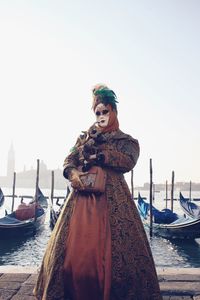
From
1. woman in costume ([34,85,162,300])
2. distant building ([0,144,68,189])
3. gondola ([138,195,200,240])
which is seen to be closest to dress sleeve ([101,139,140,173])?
woman in costume ([34,85,162,300])

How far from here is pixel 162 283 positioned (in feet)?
8.76

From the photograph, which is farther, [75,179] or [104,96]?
[104,96]

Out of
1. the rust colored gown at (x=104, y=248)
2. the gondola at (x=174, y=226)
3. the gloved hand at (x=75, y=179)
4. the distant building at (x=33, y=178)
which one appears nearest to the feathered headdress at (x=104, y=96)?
the rust colored gown at (x=104, y=248)

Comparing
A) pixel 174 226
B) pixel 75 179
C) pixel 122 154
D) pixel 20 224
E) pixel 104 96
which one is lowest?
pixel 20 224

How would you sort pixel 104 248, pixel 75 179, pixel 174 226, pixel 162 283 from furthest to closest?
pixel 174 226 → pixel 162 283 → pixel 75 179 → pixel 104 248

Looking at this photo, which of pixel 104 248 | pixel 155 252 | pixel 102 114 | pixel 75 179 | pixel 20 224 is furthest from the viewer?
pixel 20 224

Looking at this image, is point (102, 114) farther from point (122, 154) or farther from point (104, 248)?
point (104, 248)

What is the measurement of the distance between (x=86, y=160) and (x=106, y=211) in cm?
33

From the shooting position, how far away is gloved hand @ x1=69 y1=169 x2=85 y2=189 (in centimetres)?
183

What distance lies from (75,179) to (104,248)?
0.43 metres

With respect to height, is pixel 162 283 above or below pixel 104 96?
below

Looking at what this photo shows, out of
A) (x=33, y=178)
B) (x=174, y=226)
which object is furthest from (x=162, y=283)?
(x=33, y=178)

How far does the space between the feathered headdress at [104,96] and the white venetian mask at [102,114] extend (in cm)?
3

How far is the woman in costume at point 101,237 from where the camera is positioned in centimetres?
169
